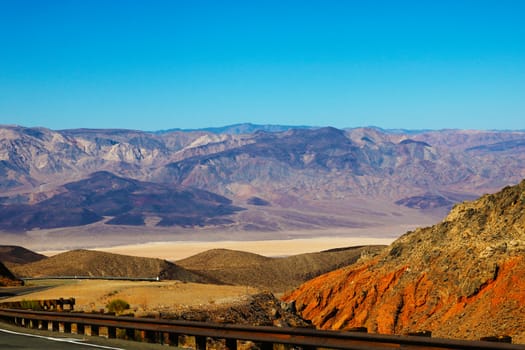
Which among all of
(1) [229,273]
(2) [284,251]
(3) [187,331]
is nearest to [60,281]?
(1) [229,273]

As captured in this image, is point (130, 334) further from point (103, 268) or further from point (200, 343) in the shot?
point (103, 268)

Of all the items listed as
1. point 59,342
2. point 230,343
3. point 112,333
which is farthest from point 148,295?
point 230,343

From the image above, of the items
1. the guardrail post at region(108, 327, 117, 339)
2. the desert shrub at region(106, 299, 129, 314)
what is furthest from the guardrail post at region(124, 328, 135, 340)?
the desert shrub at region(106, 299, 129, 314)

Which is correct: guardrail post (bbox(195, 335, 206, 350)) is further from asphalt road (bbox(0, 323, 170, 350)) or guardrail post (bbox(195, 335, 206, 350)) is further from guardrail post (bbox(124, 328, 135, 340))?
guardrail post (bbox(124, 328, 135, 340))

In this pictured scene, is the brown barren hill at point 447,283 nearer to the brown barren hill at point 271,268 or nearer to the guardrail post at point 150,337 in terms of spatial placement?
the guardrail post at point 150,337

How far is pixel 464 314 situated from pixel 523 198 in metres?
9.09

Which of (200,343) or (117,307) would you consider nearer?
(200,343)

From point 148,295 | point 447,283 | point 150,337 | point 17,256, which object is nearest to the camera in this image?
point 150,337

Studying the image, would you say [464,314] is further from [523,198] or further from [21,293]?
[21,293]

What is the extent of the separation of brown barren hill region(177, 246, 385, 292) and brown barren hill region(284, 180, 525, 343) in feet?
91.6

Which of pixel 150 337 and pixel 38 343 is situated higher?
pixel 38 343

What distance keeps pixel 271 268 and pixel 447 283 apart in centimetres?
5119

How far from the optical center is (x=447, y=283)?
3475 cm

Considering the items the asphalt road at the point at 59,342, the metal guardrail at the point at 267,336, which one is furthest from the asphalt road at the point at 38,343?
the metal guardrail at the point at 267,336
